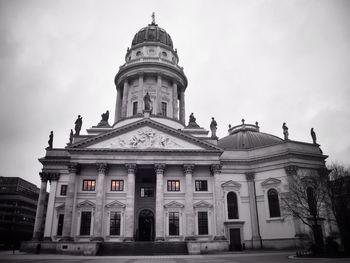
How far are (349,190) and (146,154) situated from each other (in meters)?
24.2

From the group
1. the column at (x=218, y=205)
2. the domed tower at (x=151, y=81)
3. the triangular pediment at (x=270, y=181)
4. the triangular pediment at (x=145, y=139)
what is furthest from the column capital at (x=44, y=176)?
the triangular pediment at (x=270, y=181)

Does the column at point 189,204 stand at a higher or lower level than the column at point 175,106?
lower

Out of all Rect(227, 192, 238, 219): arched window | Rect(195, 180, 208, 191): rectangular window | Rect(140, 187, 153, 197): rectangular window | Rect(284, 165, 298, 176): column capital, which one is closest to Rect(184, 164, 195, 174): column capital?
Rect(195, 180, 208, 191): rectangular window

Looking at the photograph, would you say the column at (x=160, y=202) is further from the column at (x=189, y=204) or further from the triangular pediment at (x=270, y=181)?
the triangular pediment at (x=270, y=181)

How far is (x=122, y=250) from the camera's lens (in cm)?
3244

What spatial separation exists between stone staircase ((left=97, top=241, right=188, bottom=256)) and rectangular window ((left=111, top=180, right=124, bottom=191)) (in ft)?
26.2

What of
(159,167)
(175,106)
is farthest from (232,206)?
(175,106)

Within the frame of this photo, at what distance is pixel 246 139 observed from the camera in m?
50.8

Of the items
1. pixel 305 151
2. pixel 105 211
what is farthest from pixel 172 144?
pixel 305 151

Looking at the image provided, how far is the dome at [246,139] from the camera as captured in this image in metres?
48.9

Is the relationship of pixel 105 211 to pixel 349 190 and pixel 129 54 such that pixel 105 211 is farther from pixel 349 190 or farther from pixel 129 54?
Result: pixel 129 54

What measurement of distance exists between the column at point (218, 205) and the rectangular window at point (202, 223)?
6.46 ft

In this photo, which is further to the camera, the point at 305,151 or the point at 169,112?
the point at 169,112

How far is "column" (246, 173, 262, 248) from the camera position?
40.0 meters
